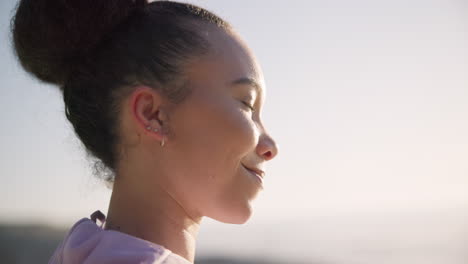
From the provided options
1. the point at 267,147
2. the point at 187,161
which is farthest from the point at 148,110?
the point at 267,147

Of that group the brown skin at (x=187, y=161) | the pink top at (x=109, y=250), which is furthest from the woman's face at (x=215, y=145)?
the pink top at (x=109, y=250)

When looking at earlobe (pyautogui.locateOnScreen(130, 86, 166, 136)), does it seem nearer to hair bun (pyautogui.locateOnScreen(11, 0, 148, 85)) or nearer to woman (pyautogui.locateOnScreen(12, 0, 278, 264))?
woman (pyautogui.locateOnScreen(12, 0, 278, 264))

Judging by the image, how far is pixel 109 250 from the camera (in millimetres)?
1123

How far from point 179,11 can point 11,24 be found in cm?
45

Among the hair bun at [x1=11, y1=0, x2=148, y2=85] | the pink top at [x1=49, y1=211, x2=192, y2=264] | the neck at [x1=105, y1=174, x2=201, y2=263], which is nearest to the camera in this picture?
the pink top at [x1=49, y1=211, x2=192, y2=264]

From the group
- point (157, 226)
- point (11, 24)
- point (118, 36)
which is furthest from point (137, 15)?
point (157, 226)

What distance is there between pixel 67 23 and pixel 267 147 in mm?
531

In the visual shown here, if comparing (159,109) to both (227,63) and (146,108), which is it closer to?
(146,108)

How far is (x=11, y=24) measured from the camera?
1540 millimetres

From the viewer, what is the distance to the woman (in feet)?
4.23

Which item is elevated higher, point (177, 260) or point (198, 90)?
point (198, 90)

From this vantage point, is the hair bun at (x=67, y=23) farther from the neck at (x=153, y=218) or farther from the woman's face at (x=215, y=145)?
the neck at (x=153, y=218)

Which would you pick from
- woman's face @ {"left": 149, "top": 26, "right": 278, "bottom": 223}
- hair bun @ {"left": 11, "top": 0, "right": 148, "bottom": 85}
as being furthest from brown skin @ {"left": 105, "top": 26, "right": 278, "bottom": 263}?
hair bun @ {"left": 11, "top": 0, "right": 148, "bottom": 85}

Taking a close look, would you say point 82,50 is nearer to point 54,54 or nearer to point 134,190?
point 54,54
